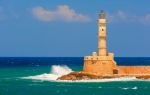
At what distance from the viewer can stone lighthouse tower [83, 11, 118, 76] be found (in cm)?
8162

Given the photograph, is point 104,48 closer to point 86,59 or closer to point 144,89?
point 86,59

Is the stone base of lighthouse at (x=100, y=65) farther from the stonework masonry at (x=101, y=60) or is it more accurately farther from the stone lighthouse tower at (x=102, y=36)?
the stone lighthouse tower at (x=102, y=36)

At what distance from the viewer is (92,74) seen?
81.7 meters

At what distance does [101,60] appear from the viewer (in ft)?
267

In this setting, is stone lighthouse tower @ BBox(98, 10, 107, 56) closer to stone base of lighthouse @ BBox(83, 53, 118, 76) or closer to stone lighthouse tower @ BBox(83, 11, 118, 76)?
stone lighthouse tower @ BBox(83, 11, 118, 76)

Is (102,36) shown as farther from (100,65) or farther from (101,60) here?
(100,65)

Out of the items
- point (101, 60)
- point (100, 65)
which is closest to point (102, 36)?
point (101, 60)

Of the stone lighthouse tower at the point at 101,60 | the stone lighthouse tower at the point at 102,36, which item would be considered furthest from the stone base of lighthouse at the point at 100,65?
the stone lighthouse tower at the point at 102,36

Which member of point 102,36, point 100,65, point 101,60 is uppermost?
point 102,36

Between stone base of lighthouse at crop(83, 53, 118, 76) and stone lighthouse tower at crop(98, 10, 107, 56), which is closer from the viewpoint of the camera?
stone base of lighthouse at crop(83, 53, 118, 76)

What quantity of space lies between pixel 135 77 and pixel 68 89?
595 inches

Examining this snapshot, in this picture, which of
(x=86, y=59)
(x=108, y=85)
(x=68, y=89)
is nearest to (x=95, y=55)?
(x=86, y=59)

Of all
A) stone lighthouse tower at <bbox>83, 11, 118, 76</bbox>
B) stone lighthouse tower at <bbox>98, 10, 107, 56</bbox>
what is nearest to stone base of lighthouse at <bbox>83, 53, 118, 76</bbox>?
stone lighthouse tower at <bbox>83, 11, 118, 76</bbox>

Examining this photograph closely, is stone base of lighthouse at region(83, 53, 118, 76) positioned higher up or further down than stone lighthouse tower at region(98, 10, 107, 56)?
further down
